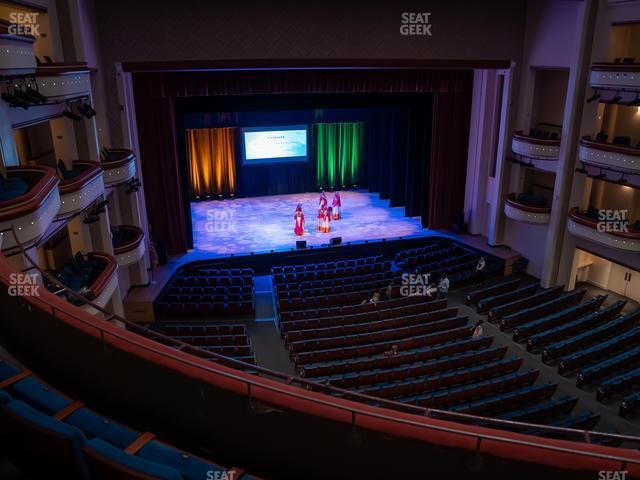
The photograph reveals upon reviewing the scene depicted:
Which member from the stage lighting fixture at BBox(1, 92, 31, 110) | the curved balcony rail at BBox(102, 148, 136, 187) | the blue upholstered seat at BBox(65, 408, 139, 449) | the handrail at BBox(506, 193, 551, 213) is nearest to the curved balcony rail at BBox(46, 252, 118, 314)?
the curved balcony rail at BBox(102, 148, 136, 187)

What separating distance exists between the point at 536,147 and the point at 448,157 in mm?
4907

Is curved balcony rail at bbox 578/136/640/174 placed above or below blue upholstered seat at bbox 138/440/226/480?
above

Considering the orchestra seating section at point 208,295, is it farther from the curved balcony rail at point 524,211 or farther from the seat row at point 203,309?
the curved balcony rail at point 524,211

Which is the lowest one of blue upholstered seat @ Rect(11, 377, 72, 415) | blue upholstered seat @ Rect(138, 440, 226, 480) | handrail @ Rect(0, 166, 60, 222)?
blue upholstered seat @ Rect(138, 440, 226, 480)

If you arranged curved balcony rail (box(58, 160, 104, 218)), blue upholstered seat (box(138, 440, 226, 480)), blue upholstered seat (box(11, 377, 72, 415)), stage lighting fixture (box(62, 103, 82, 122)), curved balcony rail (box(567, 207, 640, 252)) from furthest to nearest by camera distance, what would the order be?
curved balcony rail (box(567, 207, 640, 252)), stage lighting fixture (box(62, 103, 82, 122)), curved balcony rail (box(58, 160, 104, 218)), blue upholstered seat (box(11, 377, 72, 415)), blue upholstered seat (box(138, 440, 226, 480))

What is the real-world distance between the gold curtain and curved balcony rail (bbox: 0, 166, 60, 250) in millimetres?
16917

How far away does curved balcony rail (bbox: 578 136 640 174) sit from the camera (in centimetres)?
1435

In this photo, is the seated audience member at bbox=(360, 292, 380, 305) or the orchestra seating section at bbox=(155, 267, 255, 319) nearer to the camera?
the orchestra seating section at bbox=(155, 267, 255, 319)

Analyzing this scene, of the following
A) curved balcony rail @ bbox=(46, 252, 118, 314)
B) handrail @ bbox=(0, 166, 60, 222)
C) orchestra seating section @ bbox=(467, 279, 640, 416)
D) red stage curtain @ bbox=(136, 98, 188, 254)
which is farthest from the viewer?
red stage curtain @ bbox=(136, 98, 188, 254)

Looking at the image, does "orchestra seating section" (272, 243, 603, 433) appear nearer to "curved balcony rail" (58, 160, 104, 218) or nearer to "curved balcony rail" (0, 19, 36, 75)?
"curved balcony rail" (58, 160, 104, 218)

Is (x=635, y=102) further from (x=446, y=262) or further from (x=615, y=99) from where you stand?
(x=446, y=262)

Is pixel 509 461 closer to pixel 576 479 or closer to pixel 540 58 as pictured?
pixel 576 479

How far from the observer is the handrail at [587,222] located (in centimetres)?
1482

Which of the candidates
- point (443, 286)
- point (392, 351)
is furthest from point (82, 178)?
point (443, 286)
